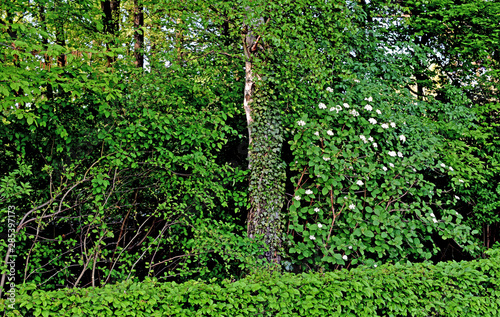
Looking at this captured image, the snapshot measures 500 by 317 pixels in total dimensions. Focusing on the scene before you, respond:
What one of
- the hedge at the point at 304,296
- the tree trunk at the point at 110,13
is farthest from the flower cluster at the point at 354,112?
the tree trunk at the point at 110,13

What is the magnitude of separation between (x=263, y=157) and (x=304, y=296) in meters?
2.24

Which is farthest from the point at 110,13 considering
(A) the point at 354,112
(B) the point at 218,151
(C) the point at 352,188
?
(C) the point at 352,188

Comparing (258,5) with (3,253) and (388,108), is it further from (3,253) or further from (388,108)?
(3,253)

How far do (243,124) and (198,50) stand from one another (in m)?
1.51

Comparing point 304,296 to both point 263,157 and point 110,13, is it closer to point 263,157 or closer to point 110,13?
point 263,157

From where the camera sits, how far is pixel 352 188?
566 centimetres

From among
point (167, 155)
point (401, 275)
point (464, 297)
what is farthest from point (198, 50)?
point (464, 297)

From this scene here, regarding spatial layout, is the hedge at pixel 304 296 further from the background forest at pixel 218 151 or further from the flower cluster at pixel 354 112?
the flower cluster at pixel 354 112

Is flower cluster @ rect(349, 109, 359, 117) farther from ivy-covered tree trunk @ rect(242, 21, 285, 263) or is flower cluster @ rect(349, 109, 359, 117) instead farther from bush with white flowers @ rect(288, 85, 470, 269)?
ivy-covered tree trunk @ rect(242, 21, 285, 263)

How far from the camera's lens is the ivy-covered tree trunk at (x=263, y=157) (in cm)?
555

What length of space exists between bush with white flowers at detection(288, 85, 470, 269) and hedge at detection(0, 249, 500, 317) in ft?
2.89

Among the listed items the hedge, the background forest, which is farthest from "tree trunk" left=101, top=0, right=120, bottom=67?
the hedge

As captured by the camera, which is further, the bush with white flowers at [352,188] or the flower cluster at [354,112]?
the flower cluster at [354,112]

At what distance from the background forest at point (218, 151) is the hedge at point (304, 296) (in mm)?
880
